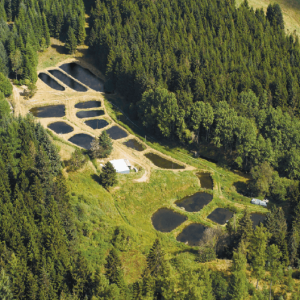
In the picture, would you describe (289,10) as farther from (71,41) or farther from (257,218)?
(257,218)

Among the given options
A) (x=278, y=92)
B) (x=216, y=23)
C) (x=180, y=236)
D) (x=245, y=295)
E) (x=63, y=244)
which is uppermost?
(x=216, y=23)

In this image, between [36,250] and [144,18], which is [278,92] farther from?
[36,250]

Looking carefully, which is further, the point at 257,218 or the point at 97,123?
the point at 97,123

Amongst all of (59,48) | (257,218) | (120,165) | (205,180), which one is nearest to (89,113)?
(120,165)

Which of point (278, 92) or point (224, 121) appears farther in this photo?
point (278, 92)

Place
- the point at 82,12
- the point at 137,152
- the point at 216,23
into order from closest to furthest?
the point at 137,152
the point at 216,23
the point at 82,12

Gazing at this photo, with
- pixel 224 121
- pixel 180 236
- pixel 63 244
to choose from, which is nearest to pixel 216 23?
pixel 224 121
